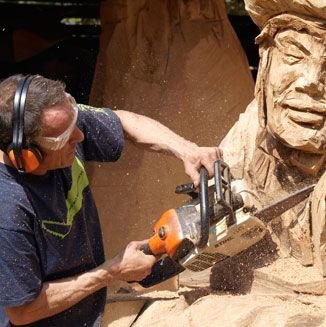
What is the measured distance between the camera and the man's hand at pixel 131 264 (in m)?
3.14

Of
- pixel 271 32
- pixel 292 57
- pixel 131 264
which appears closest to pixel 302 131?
pixel 292 57

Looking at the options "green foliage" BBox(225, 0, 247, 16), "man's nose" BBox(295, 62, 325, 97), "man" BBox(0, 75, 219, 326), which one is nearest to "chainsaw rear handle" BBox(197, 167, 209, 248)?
"man" BBox(0, 75, 219, 326)

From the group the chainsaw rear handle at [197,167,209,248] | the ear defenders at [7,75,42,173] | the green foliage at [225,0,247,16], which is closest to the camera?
the ear defenders at [7,75,42,173]

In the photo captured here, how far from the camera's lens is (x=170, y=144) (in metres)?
3.44

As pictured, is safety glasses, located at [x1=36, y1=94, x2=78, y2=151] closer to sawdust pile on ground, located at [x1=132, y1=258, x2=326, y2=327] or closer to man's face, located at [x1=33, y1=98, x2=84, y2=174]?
man's face, located at [x1=33, y1=98, x2=84, y2=174]

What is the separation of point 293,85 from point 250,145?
51 centimetres

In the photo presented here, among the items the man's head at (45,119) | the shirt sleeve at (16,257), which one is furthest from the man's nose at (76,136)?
the shirt sleeve at (16,257)

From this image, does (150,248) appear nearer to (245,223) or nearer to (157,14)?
(245,223)

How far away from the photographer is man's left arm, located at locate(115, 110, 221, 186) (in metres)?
3.25

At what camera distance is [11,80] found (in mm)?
3029

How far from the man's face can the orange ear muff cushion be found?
4 cm

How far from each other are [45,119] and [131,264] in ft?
1.97

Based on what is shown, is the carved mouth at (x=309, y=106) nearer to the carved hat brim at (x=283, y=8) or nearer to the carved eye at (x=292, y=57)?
the carved eye at (x=292, y=57)

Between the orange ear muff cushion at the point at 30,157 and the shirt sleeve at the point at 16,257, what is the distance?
0.45ft
